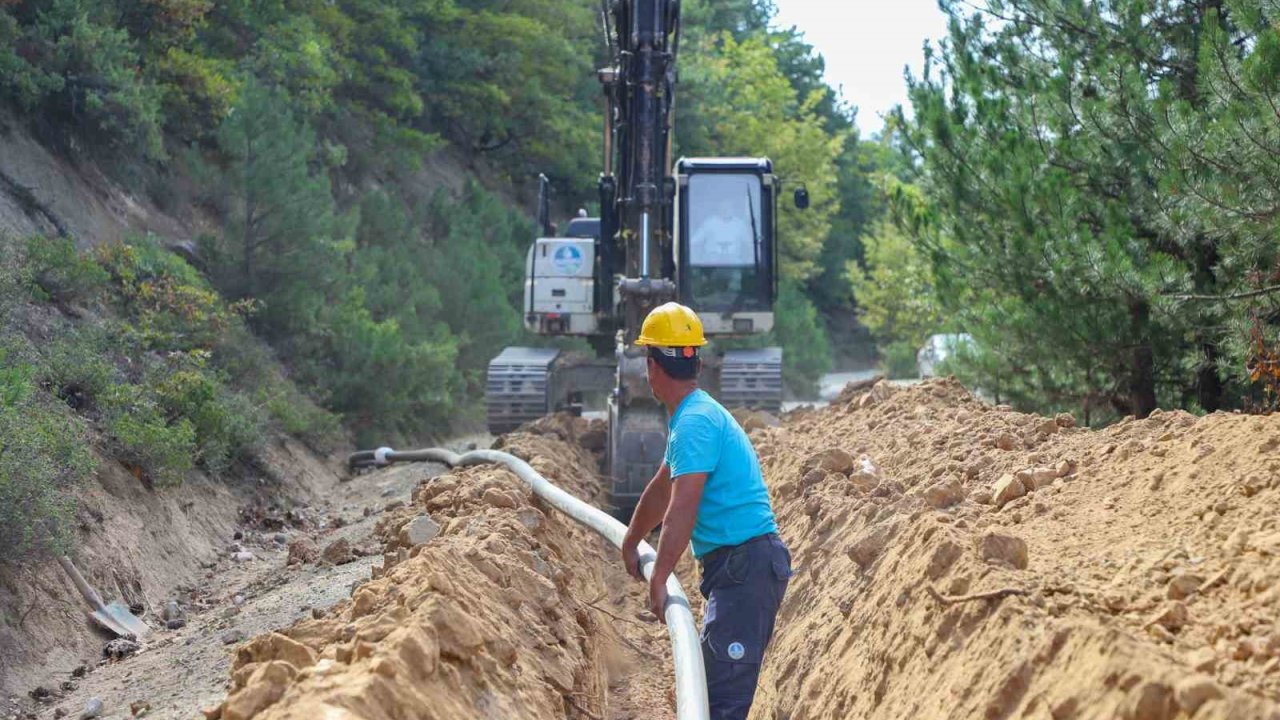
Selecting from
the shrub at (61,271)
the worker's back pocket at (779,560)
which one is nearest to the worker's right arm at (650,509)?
the worker's back pocket at (779,560)

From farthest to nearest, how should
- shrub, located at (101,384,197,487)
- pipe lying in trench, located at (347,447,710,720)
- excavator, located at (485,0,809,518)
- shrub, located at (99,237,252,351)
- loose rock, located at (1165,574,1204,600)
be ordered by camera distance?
shrub, located at (99,237,252,351) < excavator, located at (485,0,809,518) < shrub, located at (101,384,197,487) < pipe lying in trench, located at (347,447,710,720) < loose rock, located at (1165,574,1204,600)

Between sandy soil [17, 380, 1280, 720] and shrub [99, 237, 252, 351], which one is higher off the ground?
shrub [99, 237, 252, 351]

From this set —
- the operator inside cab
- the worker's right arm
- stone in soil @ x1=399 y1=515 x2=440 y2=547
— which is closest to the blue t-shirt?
the worker's right arm

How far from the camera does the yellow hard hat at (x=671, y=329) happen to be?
5871mm

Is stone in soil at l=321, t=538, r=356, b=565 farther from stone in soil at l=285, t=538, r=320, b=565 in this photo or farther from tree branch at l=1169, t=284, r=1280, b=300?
tree branch at l=1169, t=284, r=1280, b=300

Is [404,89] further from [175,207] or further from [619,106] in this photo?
[619,106]

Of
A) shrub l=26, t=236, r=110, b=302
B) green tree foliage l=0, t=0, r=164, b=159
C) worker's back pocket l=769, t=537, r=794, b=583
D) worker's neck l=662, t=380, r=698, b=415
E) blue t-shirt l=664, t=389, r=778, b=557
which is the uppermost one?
green tree foliage l=0, t=0, r=164, b=159

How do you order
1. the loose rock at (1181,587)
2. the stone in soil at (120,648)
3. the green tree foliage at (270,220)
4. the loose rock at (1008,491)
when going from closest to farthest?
the loose rock at (1181,587)
the loose rock at (1008,491)
the stone in soil at (120,648)
the green tree foliage at (270,220)

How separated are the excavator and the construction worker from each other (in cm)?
637

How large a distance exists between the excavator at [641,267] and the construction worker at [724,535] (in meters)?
6.37

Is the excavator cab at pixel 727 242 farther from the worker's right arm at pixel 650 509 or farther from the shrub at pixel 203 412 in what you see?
the worker's right arm at pixel 650 509

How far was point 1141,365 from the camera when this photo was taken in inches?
431

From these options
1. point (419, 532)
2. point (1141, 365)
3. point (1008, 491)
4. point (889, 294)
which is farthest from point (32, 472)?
point (889, 294)

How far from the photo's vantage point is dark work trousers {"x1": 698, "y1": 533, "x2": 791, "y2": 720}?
5.82m
